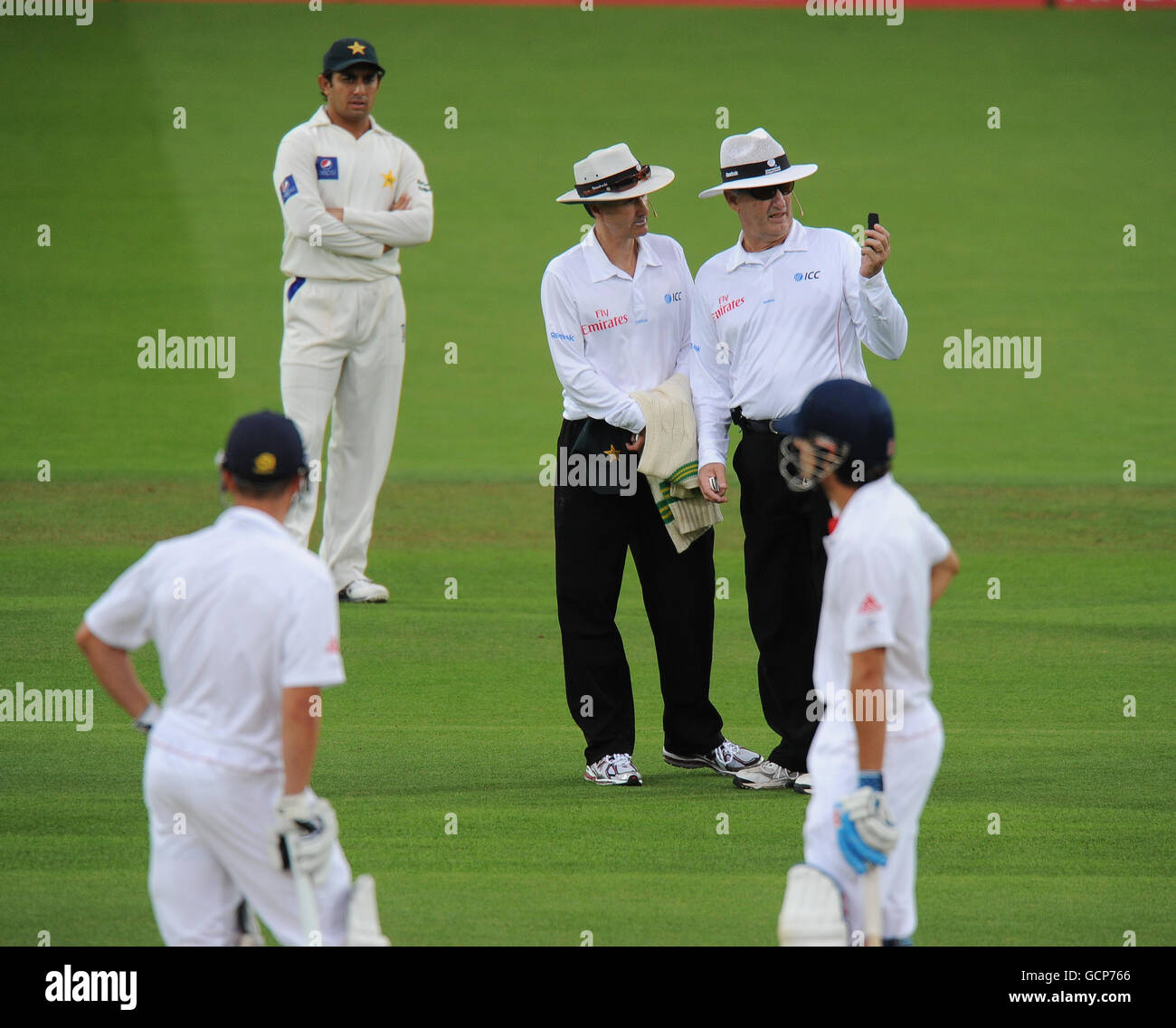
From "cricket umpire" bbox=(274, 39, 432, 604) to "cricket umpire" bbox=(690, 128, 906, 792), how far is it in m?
3.76

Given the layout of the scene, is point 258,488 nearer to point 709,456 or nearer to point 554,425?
point 709,456

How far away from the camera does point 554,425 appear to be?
63.1ft

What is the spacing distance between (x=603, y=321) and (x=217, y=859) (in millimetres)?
3762

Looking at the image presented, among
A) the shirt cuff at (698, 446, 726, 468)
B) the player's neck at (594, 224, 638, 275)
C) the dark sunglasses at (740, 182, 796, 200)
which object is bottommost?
the shirt cuff at (698, 446, 726, 468)

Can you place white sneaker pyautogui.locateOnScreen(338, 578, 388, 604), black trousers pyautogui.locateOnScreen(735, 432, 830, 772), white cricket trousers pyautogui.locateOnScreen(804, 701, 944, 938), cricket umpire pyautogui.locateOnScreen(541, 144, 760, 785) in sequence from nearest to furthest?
white cricket trousers pyautogui.locateOnScreen(804, 701, 944, 938), black trousers pyautogui.locateOnScreen(735, 432, 830, 772), cricket umpire pyautogui.locateOnScreen(541, 144, 760, 785), white sneaker pyautogui.locateOnScreen(338, 578, 388, 604)

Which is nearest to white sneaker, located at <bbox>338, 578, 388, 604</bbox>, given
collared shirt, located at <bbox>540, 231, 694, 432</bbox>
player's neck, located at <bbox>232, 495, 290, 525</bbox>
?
collared shirt, located at <bbox>540, 231, 694, 432</bbox>

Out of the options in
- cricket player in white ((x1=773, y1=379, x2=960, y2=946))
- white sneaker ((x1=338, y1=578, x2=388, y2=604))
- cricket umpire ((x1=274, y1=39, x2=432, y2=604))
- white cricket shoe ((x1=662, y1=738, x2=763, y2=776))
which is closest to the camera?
cricket player in white ((x1=773, y1=379, x2=960, y2=946))

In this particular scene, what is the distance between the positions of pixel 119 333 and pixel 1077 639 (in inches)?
537

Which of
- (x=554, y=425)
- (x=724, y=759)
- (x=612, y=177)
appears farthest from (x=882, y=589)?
(x=554, y=425)

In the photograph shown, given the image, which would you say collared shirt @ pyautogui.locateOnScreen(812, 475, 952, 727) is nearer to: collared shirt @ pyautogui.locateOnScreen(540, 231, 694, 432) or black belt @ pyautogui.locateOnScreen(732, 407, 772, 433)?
black belt @ pyautogui.locateOnScreen(732, 407, 772, 433)

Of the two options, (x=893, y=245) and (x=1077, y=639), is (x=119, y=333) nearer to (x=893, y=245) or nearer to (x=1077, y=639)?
(x=893, y=245)

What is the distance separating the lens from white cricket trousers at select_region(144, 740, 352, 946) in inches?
182
